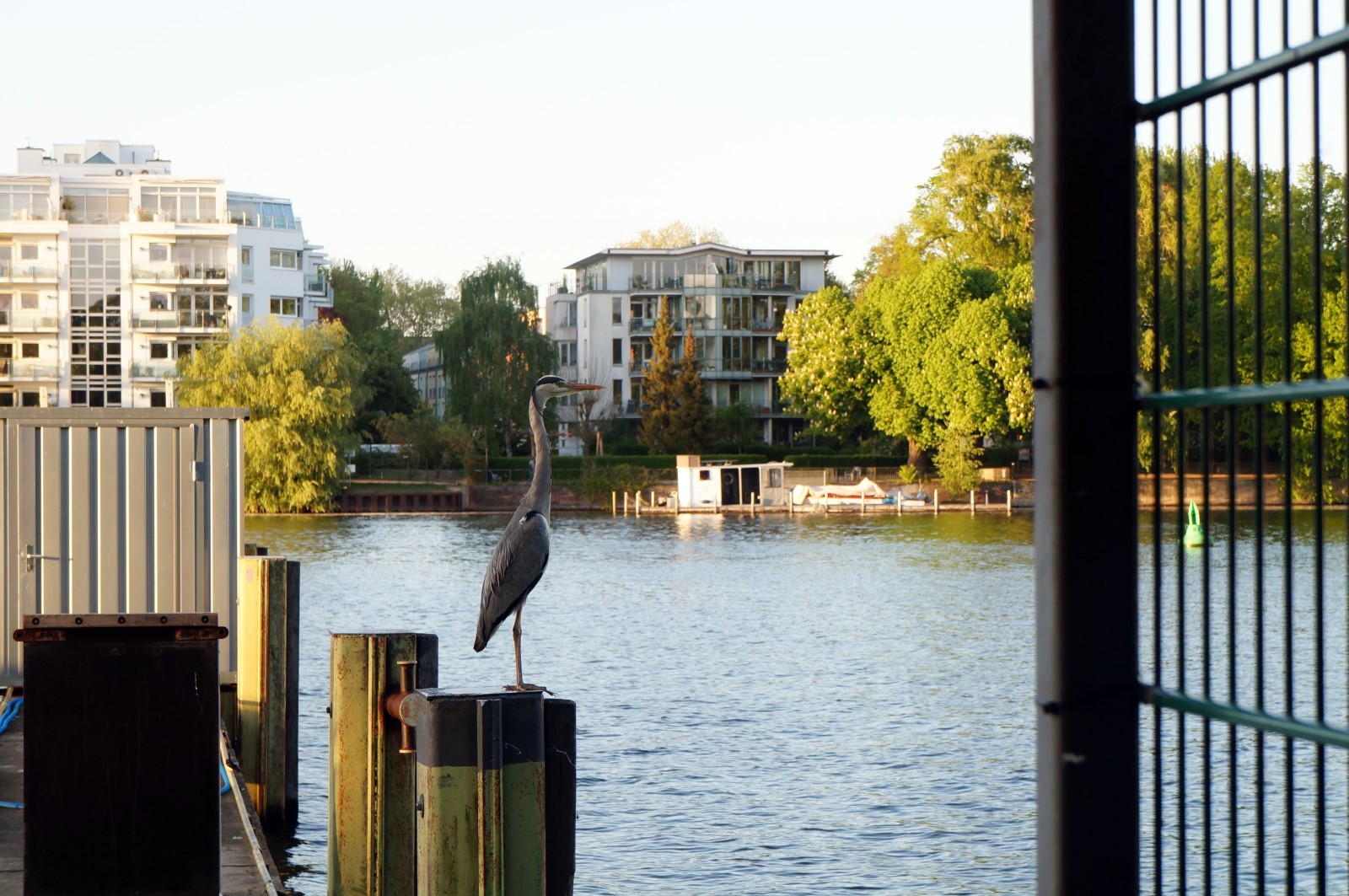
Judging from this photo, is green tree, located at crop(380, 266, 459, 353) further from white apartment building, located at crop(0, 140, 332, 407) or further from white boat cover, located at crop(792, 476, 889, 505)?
white boat cover, located at crop(792, 476, 889, 505)

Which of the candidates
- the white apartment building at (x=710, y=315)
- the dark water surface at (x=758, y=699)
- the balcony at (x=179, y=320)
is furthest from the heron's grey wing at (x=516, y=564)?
the white apartment building at (x=710, y=315)

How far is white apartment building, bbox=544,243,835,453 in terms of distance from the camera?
106562mm

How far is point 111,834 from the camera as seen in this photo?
229 inches

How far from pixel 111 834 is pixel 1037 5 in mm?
4425

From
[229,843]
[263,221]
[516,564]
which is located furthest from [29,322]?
[229,843]

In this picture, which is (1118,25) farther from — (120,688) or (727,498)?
(727,498)

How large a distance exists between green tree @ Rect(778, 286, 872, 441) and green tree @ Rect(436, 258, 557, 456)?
16.7 m

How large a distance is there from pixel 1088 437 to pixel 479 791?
11.5 ft

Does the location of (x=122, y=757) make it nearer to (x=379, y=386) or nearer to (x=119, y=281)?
(x=379, y=386)

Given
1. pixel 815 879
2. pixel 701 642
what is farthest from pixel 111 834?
pixel 701 642

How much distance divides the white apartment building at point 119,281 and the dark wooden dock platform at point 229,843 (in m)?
84.5

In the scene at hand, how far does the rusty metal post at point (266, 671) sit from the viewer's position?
1215 cm

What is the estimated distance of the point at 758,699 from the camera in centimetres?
2506

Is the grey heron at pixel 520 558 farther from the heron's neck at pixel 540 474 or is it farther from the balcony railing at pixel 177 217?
the balcony railing at pixel 177 217
